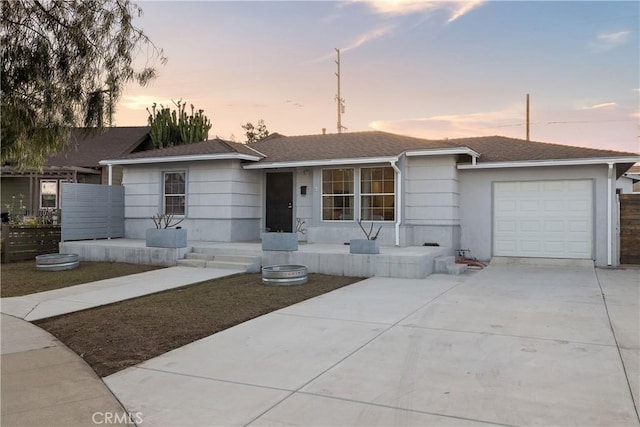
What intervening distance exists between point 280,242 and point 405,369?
24.0ft

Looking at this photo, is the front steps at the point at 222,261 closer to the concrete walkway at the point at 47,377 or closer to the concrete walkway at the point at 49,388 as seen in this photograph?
the concrete walkway at the point at 47,377

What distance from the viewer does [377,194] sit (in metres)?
13.5

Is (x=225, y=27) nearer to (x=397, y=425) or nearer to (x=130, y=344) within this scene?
(x=130, y=344)

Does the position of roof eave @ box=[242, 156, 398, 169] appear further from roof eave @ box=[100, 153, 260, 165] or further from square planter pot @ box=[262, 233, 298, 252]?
square planter pot @ box=[262, 233, 298, 252]

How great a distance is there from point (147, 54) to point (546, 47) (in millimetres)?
13446

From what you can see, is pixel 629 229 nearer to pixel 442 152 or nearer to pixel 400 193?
pixel 442 152

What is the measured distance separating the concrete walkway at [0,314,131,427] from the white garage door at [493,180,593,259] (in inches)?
455

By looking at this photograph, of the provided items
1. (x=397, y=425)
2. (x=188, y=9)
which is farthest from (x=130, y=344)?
(x=188, y=9)

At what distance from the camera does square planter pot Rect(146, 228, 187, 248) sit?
40.3 ft

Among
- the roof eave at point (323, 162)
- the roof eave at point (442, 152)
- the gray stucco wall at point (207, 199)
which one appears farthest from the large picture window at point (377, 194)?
the gray stucco wall at point (207, 199)

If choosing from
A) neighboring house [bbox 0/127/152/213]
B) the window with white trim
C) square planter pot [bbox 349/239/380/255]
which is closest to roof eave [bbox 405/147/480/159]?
square planter pot [bbox 349/239/380/255]

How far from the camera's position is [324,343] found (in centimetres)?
536

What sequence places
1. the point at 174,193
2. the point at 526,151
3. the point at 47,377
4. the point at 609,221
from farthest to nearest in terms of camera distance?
the point at 174,193 < the point at 526,151 < the point at 609,221 < the point at 47,377

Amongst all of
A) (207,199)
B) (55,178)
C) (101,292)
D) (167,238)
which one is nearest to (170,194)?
(207,199)
